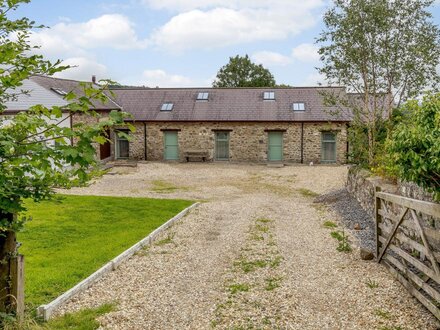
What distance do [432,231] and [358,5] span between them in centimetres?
1286

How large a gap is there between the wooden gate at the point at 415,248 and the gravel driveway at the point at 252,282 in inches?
8.7

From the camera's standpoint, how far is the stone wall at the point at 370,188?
9731mm

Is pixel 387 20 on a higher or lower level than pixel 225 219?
higher

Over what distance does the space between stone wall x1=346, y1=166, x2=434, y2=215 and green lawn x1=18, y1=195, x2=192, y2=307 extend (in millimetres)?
6443

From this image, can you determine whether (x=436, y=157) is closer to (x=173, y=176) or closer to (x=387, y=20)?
(x=387, y=20)

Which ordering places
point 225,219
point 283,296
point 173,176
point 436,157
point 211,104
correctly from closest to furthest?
point 436,157, point 283,296, point 225,219, point 173,176, point 211,104

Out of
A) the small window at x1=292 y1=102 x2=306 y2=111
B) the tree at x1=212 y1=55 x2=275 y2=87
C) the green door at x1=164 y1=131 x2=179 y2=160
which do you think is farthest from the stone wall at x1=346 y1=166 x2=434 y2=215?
the tree at x1=212 y1=55 x2=275 y2=87

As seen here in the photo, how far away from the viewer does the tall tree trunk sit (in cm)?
532

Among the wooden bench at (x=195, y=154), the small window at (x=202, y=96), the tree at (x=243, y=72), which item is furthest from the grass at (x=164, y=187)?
the tree at (x=243, y=72)

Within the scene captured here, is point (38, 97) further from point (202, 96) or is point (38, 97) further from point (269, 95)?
point (269, 95)

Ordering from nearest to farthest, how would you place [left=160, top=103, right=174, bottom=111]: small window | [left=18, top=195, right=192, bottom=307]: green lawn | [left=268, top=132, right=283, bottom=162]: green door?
[left=18, top=195, right=192, bottom=307]: green lawn < [left=268, top=132, right=283, bottom=162]: green door < [left=160, top=103, right=174, bottom=111]: small window

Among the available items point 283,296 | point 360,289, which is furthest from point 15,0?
point 360,289

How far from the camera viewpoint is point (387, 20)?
1614cm

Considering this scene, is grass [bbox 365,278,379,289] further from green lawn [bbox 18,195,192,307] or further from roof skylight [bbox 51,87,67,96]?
roof skylight [bbox 51,87,67,96]
